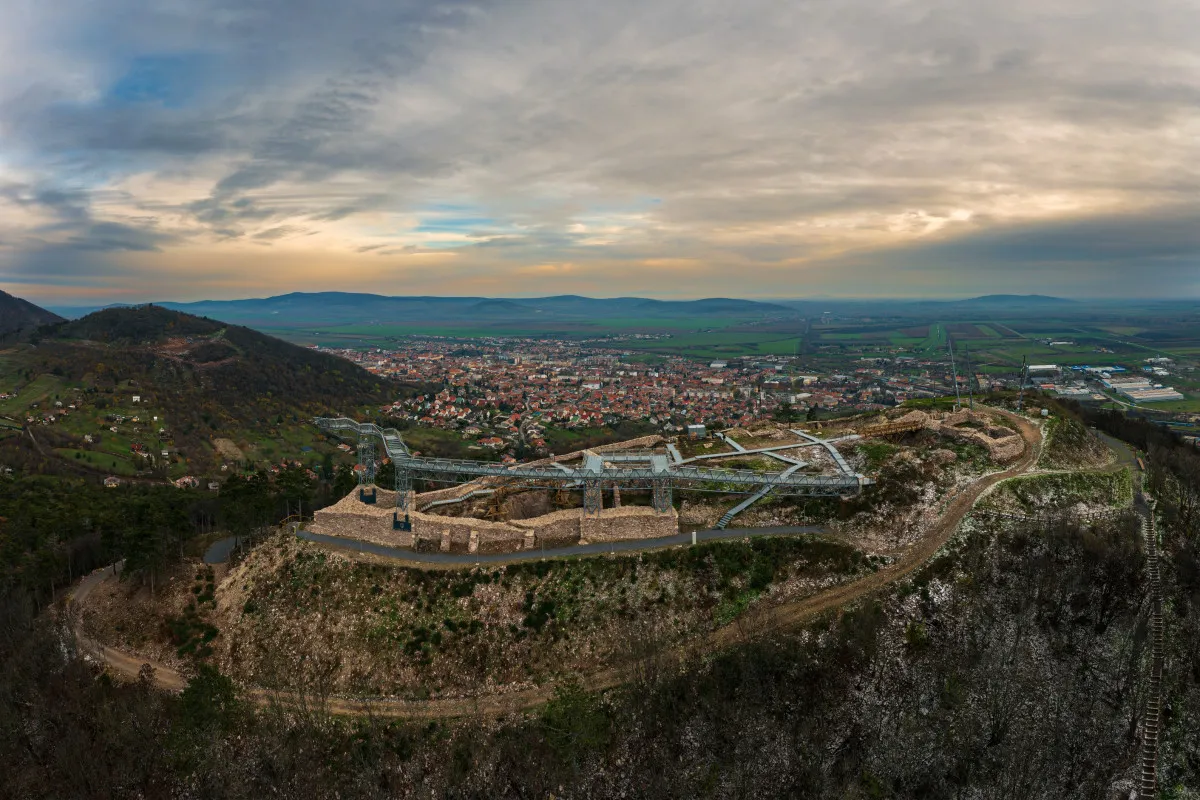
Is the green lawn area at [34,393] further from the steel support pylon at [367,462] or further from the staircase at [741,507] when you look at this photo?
the staircase at [741,507]

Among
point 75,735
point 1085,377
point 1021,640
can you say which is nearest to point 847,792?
point 1021,640

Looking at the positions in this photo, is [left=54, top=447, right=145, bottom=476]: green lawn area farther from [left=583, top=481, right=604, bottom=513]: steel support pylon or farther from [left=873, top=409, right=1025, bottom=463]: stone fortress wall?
[left=873, top=409, right=1025, bottom=463]: stone fortress wall

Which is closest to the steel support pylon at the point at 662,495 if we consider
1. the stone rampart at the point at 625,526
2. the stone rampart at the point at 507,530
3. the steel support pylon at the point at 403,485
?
the stone rampart at the point at 507,530

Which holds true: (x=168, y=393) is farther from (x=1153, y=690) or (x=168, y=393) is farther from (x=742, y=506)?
(x=1153, y=690)

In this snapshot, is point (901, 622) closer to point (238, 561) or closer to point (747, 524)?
point (747, 524)

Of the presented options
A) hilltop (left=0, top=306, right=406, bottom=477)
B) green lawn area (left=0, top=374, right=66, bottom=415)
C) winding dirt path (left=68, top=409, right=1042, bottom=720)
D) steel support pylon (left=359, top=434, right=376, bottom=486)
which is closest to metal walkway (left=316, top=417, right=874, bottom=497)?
steel support pylon (left=359, top=434, right=376, bottom=486)
